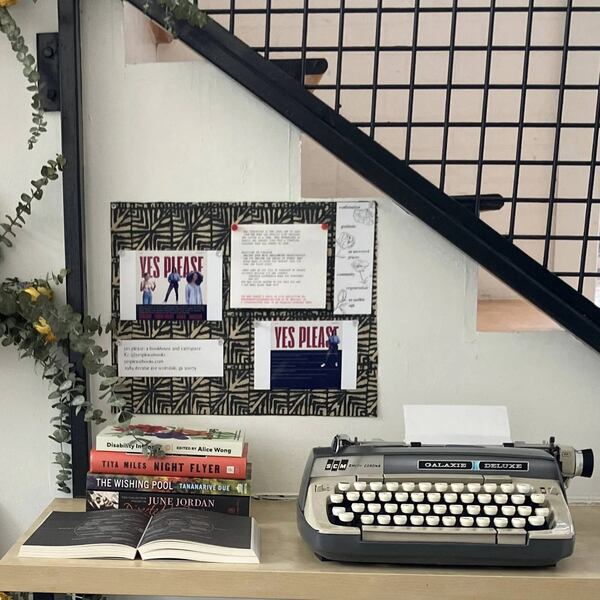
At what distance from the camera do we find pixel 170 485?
133 cm

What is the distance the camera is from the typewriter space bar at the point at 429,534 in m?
1.15

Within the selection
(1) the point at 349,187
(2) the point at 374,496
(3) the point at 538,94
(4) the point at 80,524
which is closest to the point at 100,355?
(4) the point at 80,524

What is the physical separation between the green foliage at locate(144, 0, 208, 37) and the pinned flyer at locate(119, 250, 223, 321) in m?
0.44

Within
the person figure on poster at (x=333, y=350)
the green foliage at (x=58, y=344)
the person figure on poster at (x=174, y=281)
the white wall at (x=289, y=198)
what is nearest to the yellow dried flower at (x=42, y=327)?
the green foliage at (x=58, y=344)

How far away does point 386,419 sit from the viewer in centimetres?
150

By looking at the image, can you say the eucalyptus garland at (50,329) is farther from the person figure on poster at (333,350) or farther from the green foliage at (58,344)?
the person figure on poster at (333,350)

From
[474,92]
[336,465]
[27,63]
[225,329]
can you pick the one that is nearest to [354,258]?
[225,329]

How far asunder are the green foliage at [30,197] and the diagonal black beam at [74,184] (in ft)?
0.08

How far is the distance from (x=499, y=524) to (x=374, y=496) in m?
0.21

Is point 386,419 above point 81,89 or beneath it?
beneath

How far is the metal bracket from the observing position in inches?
54.9

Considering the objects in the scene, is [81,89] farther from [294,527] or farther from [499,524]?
[499,524]

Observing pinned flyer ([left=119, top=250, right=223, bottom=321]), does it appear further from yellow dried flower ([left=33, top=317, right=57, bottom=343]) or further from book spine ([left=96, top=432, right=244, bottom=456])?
book spine ([left=96, top=432, right=244, bottom=456])

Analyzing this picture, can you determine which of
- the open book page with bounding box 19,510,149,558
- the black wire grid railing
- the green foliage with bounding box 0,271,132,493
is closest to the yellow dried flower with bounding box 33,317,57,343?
the green foliage with bounding box 0,271,132,493
